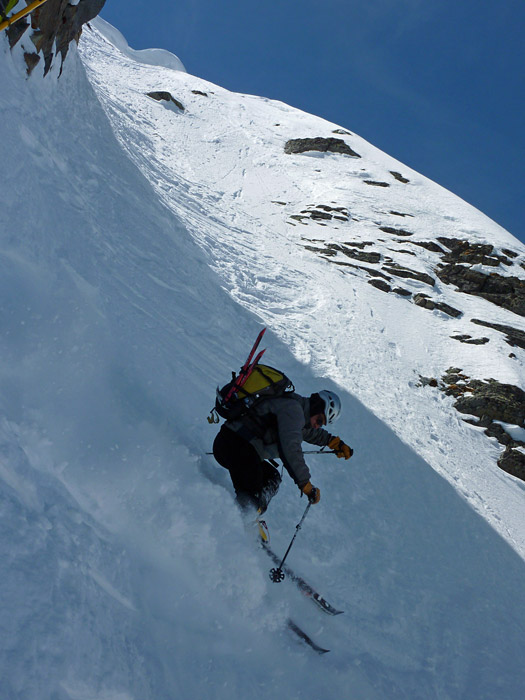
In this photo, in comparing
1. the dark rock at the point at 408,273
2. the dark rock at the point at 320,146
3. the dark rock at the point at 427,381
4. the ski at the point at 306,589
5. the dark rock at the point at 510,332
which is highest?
the dark rock at the point at 320,146

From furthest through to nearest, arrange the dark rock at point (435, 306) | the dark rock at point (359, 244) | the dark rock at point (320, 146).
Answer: the dark rock at point (320, 146), the dark rock at point (359, 244), the dark rock at point (435, 306)

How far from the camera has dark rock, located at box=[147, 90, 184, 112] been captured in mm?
44969

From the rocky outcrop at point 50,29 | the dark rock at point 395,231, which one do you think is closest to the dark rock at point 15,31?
the rocky outcrop at point 50,29

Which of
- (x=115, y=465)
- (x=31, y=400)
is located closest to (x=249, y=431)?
(x=115, y=465)

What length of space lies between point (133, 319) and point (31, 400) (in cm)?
341

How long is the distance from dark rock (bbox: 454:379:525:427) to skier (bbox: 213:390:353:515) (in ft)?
35.1

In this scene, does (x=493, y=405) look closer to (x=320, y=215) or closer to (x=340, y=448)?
(x=340, y=448)

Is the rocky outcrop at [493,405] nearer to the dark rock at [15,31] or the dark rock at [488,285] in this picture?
the dark rock at [488,285]

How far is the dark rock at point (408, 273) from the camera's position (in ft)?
78.5

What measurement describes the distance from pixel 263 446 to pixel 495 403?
11675 mm

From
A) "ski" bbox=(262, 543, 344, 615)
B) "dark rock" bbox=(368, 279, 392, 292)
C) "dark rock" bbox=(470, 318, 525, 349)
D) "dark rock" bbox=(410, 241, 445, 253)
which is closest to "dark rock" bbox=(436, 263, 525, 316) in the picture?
"dark rock" bbox=(410, 241, 445, 253)

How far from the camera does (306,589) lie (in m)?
4.80

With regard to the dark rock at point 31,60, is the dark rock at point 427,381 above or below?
below

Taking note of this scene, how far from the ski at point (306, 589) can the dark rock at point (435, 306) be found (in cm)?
1810
